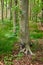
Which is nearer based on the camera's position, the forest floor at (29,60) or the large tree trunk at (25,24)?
the forest floor at (29,60)

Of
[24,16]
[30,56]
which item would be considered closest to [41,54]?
[30,56]

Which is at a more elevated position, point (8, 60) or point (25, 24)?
point (25, 24)

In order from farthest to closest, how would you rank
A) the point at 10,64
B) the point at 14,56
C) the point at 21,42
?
the point at 21,42 < the point at 14,56 < the point at 10,64

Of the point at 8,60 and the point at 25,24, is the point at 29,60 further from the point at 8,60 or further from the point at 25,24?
the point at 25,24

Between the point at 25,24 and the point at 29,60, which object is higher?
the point at 25,24

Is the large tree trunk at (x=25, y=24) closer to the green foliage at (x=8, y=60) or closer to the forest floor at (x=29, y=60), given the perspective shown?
the forest floor at (x=29, y=60)

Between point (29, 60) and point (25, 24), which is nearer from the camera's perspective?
point (29, 60)

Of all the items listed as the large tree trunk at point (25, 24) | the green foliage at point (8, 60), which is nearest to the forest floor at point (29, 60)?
the green foliage at point (8, 60)

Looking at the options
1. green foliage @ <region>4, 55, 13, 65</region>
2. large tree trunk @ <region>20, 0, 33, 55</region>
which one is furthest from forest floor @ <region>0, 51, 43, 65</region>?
large tree trunk @ <region>20, 0, 33, 55</region>

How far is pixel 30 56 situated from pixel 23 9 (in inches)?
86.8

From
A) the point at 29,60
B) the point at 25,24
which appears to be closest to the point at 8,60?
the point at 29,60

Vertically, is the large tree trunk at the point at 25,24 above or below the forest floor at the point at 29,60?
above

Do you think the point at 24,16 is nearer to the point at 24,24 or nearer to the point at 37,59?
the point at 24,24

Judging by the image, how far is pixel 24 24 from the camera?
8.85 metres
